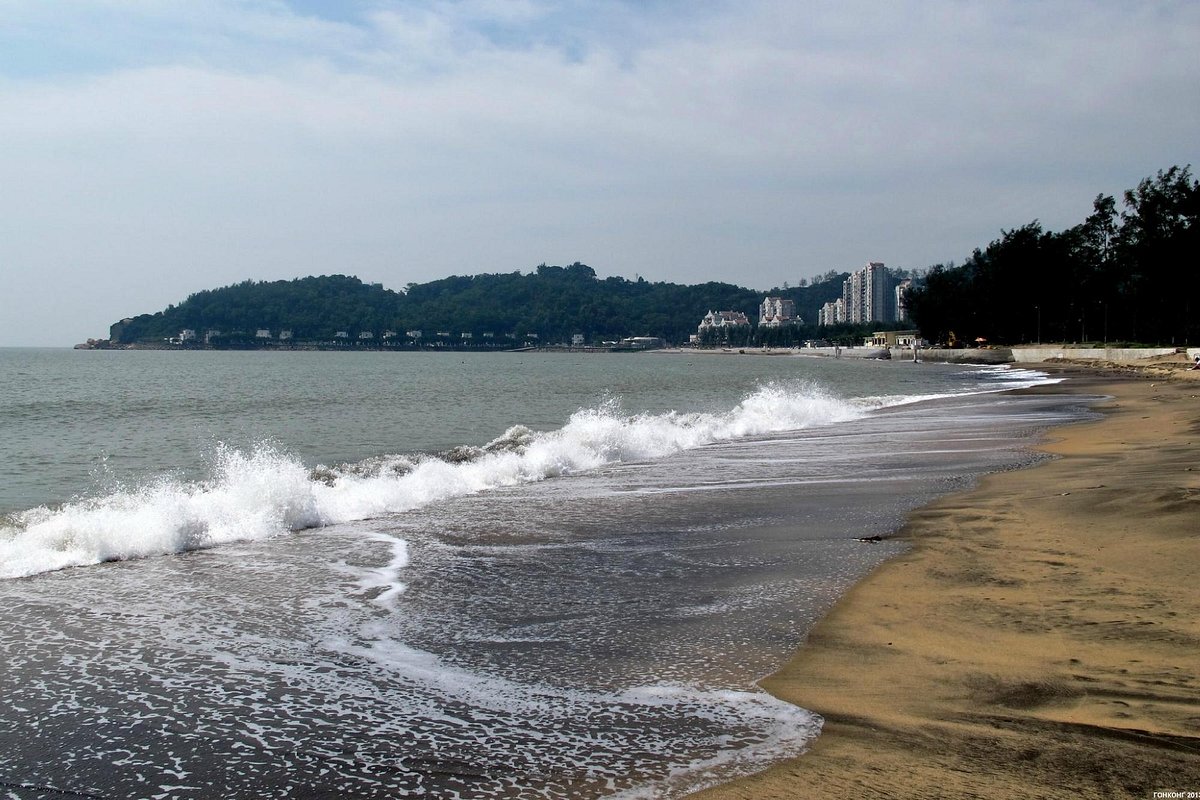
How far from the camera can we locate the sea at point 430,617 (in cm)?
466

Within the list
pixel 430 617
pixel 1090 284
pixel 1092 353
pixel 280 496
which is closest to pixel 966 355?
pixel 1090 284

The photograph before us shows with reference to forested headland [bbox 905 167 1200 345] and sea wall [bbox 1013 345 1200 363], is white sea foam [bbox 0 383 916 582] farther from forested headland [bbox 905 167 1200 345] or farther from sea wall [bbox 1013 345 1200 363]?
forested headland [bbox 905 167 1200 345]

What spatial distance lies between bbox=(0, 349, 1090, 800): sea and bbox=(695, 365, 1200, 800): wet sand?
0.36 metres

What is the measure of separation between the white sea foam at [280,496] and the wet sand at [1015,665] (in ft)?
13.8

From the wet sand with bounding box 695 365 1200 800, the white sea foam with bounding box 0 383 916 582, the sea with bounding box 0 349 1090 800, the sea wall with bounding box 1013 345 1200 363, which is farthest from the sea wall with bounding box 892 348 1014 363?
the wet sand with bounding box 695 365 1200 800

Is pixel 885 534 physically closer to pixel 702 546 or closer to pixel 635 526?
pixel 702 546

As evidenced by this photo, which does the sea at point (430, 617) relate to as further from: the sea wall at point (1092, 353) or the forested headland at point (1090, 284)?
the forested headland at point (1090, 284)

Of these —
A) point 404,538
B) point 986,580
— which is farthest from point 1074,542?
point 404,538

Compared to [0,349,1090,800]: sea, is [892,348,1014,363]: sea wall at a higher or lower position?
higher

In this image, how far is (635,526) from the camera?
36.3ft

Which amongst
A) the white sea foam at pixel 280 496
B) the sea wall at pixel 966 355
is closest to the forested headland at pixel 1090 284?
the sea wall at pixel 966 355

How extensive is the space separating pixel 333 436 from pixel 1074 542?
2141 cm

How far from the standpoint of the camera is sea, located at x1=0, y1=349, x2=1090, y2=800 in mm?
4660

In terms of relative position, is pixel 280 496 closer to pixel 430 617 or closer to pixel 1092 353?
pixel 430 617
